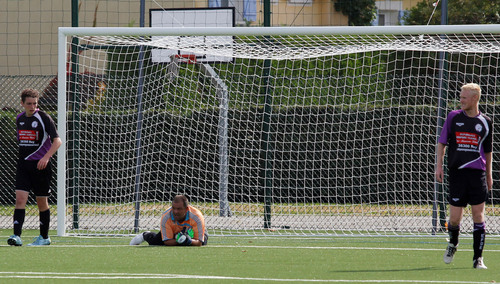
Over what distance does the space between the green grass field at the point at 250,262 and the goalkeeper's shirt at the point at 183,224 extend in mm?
248

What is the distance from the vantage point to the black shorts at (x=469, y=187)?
7.61m

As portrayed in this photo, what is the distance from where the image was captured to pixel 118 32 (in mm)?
11031

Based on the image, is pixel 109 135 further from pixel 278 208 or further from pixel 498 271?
pixel 498 271

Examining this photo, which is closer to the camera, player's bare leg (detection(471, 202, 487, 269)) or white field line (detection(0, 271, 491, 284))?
white field line (detection(0, 271, 491, 284))

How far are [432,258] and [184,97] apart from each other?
18.2 feet

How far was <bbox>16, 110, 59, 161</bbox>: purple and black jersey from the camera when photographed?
387 inches

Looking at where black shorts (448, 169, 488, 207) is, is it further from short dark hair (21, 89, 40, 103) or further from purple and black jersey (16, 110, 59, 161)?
short dark hair (21, 89, 40, 103)

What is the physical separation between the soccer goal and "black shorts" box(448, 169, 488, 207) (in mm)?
4155

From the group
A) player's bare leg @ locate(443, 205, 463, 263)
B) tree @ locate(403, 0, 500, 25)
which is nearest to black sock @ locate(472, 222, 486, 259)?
player's bare leg @ locate(443, 205, 463, 263)

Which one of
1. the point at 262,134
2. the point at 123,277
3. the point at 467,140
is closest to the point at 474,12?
the point at 262,134

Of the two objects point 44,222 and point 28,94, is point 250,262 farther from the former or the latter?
point 28,94

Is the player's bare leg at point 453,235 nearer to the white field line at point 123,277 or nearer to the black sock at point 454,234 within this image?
the black sock at point 454,234

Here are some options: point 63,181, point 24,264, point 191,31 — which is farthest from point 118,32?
point 24,264

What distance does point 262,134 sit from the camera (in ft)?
41.0
